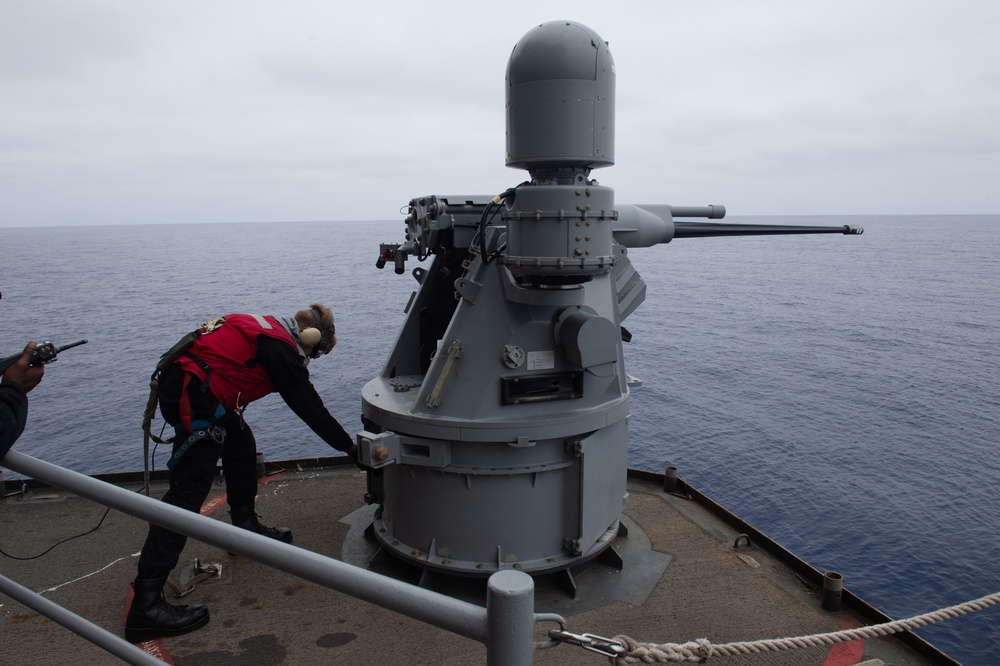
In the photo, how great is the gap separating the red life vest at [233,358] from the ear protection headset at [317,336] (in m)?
0.13

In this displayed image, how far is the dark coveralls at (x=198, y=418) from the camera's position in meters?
4.89

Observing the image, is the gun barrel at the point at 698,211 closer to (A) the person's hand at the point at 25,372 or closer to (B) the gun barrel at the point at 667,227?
(B) the gun barrel at the point at 667,227

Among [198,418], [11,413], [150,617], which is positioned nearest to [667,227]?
[198,418]

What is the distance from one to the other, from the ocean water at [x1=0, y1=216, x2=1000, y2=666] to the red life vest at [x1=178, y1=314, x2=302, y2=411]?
129 inches

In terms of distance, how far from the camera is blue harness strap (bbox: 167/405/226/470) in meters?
5.03

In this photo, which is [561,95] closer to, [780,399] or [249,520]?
[249,520]

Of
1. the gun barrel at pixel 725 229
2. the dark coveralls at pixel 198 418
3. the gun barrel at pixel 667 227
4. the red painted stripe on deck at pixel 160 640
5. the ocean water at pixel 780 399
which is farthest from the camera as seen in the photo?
the ocean water at pixel 780 399

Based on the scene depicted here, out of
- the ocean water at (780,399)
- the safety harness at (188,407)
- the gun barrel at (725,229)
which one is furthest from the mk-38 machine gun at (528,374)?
the gun barrel at (725,229)

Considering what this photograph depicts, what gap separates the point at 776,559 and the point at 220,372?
4.67m

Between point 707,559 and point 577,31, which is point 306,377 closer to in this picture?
point 577,31

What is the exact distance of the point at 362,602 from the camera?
5410mm

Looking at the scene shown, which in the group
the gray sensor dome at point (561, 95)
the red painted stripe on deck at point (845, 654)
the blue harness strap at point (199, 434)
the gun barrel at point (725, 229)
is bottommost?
the red painted stripe on deck at point (845, 654)

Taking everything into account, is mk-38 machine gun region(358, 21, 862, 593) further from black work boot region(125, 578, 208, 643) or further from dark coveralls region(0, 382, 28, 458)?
dark coveralls region(0, 382, 28, 458)

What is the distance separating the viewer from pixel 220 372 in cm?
511
